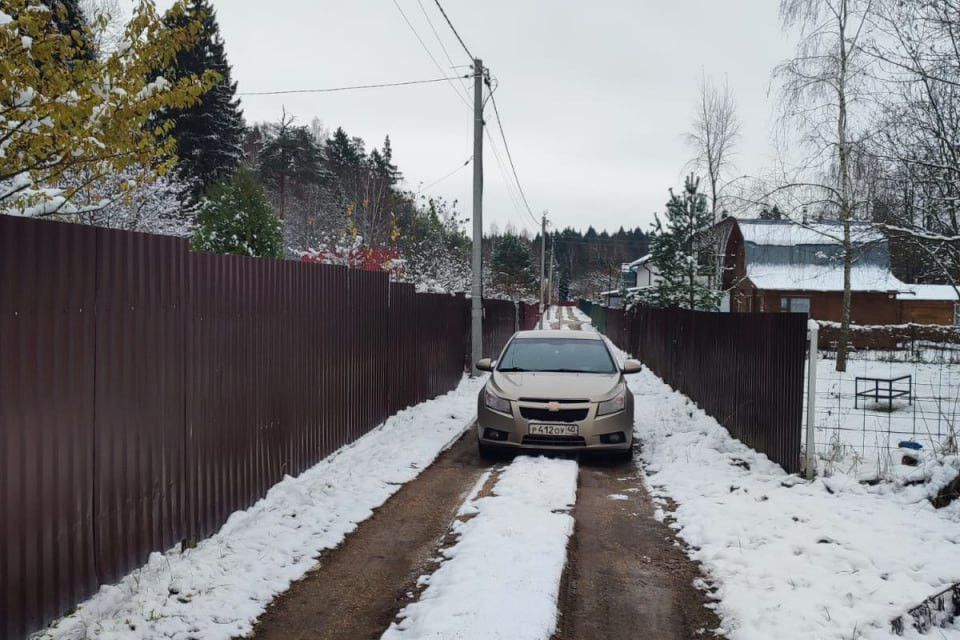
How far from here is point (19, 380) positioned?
11.0 ft

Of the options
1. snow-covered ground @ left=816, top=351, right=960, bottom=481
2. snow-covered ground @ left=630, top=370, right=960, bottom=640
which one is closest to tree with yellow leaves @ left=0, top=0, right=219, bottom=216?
snow-covered ground @ left=630, top=370, right=960, bottom=640

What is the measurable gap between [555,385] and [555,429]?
62 cm

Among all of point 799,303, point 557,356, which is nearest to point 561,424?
point 557,356

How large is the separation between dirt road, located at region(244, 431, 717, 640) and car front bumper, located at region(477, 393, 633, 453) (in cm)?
109

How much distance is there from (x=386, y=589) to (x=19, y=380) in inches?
97.6

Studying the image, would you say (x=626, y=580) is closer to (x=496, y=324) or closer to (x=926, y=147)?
(x=926, y=147)

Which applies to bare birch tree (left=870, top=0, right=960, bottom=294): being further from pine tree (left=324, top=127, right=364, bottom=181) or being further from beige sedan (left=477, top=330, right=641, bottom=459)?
pine tree (left=324, top=127, right=364, bottom=181)

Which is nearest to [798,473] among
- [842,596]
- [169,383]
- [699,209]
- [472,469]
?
[842,596]

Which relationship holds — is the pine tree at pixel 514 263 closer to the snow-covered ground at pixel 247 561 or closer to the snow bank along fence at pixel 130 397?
the snow-covered ground at pixel 247 561

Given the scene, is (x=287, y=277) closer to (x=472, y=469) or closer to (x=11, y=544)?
(x=472, y=469)

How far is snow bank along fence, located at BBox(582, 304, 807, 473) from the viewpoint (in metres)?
6.93

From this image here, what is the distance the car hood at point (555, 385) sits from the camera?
7992mm

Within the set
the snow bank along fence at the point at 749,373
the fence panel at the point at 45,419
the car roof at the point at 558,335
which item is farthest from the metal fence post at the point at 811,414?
the fence panel at the point at 45,419

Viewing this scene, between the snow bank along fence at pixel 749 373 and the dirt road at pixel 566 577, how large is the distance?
1771mm
